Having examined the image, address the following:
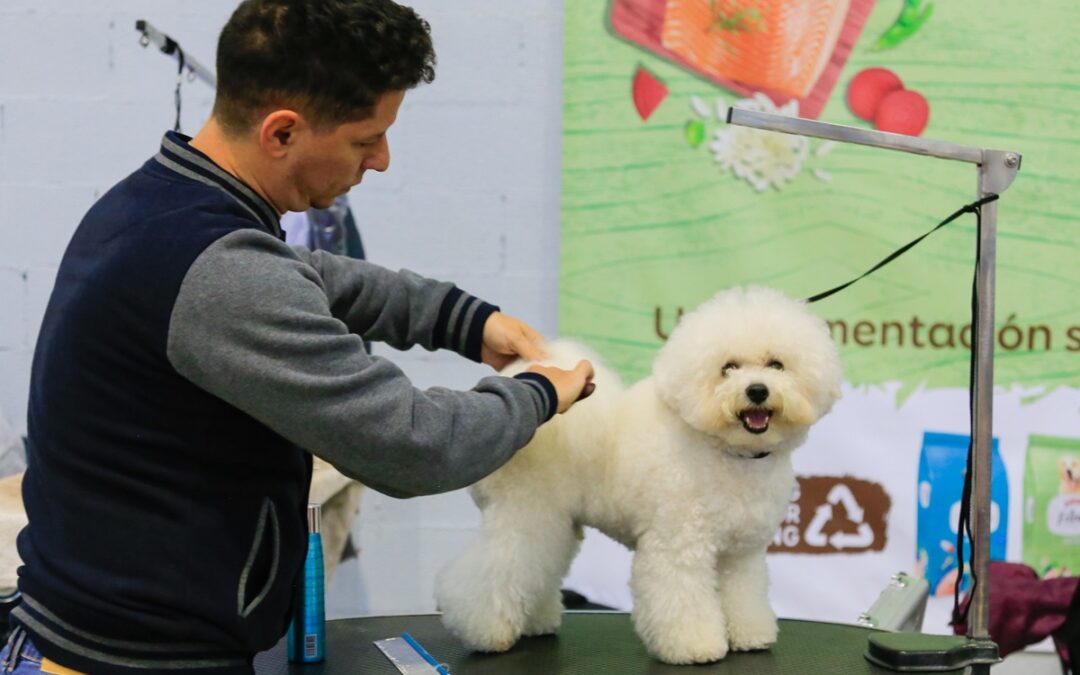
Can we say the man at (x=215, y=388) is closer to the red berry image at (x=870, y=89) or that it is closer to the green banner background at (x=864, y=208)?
the green banner background at (x=864, y=208)

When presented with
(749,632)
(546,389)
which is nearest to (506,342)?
(546,389)

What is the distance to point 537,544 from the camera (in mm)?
1435

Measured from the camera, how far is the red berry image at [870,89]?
216 cm

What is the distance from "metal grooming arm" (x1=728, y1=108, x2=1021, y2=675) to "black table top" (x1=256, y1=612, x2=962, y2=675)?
0.03m

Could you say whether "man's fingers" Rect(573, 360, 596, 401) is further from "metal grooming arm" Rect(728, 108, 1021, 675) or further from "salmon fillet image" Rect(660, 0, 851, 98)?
"salmon fillet image" Rect(660, 0, 851, 98)

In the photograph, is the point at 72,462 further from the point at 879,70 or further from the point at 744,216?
the point at 879,70

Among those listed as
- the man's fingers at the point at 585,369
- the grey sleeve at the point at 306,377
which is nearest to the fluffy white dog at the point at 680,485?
the man's fingers at the point at 585,369

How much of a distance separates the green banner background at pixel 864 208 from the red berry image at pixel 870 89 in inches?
0.6

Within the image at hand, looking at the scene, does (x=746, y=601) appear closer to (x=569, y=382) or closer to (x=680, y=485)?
(x=680, y=485)

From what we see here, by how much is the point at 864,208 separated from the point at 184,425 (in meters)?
1.57

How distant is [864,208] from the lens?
7.11ft

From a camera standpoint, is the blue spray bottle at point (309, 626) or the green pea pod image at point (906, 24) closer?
the blue spray bottle at point (309, 626)

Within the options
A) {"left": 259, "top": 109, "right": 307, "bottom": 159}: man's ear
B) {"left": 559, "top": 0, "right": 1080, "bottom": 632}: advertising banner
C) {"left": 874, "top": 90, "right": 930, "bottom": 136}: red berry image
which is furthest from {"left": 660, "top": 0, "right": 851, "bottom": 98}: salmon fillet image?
{"left": 259, "top": 109, "right": 307, "bottom": 159}: man's ear

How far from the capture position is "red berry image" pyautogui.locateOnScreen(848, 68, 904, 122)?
2.16 metres
